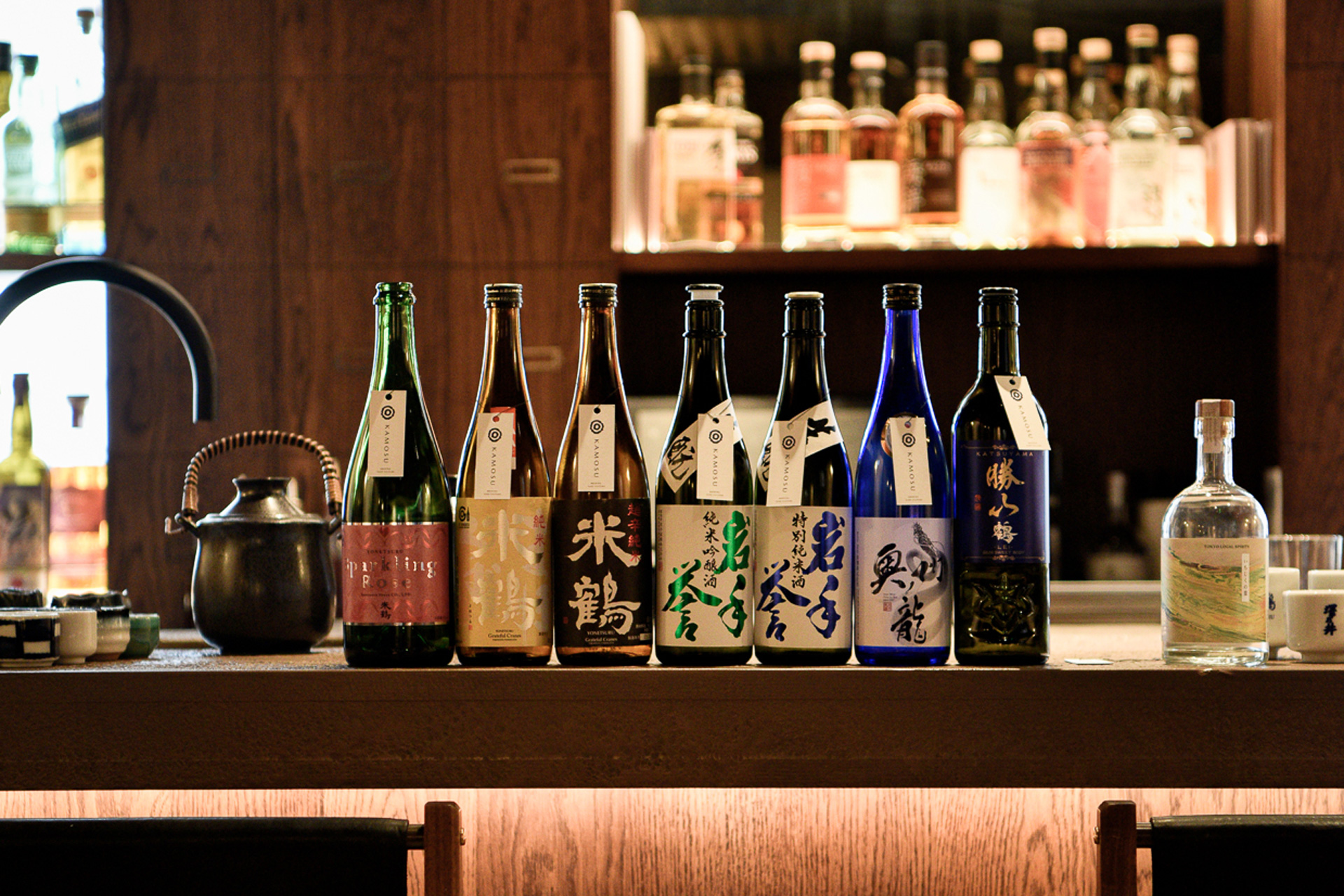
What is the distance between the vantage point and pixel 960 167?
2.05 metres

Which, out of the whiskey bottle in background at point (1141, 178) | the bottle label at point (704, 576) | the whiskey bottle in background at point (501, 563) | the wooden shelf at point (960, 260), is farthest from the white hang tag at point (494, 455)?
the whiskey bottle in background at point (1141, 178)

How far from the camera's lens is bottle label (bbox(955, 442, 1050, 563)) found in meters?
0.76

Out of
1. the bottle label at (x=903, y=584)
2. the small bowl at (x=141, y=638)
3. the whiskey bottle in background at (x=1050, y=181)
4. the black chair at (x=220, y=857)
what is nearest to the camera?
the black chair at (x=220, y=857)

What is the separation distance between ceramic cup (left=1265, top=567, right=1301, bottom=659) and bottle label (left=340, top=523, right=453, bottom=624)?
0.55 metres

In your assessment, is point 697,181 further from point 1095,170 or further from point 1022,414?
point 1022,414

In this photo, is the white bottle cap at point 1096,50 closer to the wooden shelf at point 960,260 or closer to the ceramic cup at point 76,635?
the wooden shelf at point 960,260

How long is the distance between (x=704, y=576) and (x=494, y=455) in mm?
153

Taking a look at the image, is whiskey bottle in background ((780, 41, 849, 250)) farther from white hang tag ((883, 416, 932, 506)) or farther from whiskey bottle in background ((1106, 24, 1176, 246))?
white hang tag ((883, 416, 932, 506))

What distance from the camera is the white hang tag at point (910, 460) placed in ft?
2.52

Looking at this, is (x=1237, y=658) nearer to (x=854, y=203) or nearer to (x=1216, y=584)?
(x=1216, y=584)

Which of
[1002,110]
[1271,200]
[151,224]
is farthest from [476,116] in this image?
[1271,200]

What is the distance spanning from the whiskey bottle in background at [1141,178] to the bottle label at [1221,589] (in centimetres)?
140

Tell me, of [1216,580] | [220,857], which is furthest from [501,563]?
[1216,580]

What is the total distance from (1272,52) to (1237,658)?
1.69 m
